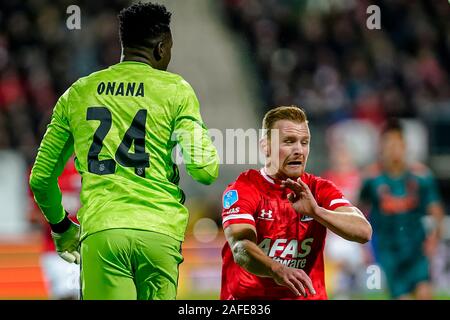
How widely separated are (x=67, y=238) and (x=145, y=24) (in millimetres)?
1187

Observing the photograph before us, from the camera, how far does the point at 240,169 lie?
1052cm

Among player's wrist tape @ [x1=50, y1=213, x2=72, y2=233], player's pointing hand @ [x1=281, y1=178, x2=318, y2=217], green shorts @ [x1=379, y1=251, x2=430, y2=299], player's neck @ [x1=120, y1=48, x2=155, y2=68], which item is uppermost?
player's neck @ [x1=120, y1=48, x2=155, y2=68]

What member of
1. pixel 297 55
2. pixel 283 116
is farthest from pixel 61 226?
pixel 297 55

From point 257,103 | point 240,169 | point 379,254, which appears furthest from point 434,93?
point 379,254

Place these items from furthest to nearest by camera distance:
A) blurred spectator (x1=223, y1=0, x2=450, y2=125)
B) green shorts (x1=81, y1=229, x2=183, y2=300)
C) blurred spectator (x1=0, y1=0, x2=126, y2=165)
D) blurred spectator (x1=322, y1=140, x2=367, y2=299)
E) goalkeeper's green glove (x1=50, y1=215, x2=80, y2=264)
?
blurred spectator (x1=223, y1=0, x2=450, y2=125), blurred spectator (x1=0, y1=0, x2=126, y2=165), blurred spectator (x1=322, y1=140, x2=367, y2=299), goalkeeper's green glove (x1=50, y1=215, x2=80, y2=264), green shorts (x1=81, y1=229, x2=183, y2=300)

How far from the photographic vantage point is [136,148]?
14.3 ft

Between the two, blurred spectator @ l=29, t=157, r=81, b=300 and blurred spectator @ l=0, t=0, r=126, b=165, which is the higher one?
blurred spectator @ l=0, t=0, r=126, b=165

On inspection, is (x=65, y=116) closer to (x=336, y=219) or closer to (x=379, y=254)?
(x=336, y=219)

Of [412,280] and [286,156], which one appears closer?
[286,156]

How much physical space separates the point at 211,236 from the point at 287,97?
300 centimetres

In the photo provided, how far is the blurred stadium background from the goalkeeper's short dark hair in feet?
13.0

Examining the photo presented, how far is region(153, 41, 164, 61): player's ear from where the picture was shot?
4.54m

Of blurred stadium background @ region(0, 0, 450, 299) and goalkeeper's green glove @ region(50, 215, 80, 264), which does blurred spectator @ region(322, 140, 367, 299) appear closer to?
blurred stadium background @ region(0, 0, 450, 299)

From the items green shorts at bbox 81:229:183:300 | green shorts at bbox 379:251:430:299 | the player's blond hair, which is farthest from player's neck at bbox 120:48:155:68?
green shorts at bbox 379:251:430:299
